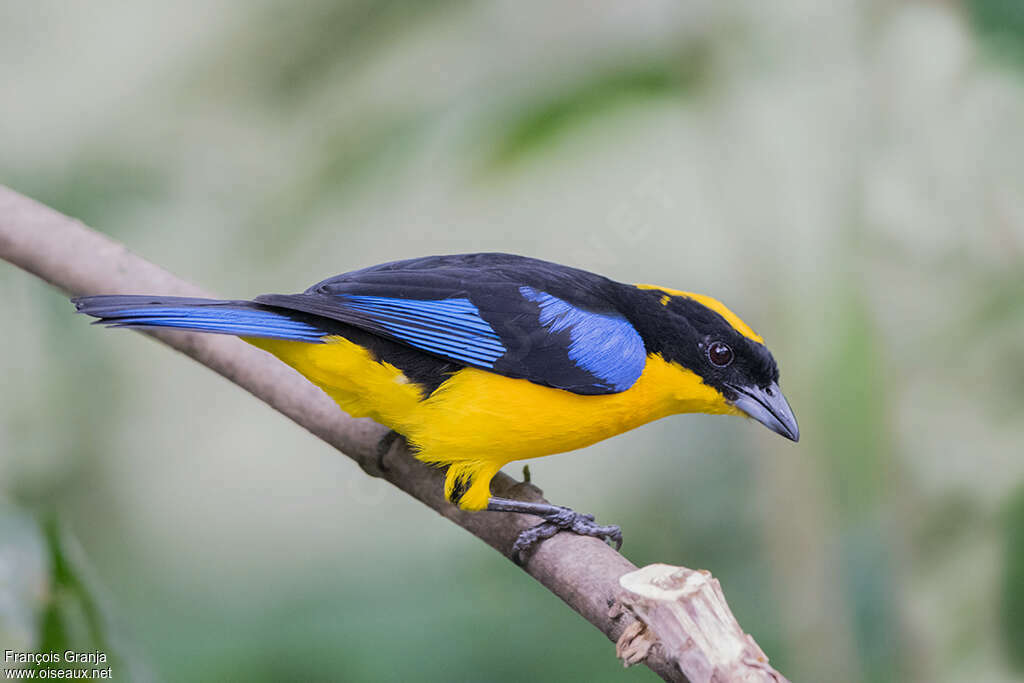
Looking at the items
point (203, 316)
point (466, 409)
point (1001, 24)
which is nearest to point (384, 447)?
point (466, 409)

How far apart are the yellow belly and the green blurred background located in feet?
3.11

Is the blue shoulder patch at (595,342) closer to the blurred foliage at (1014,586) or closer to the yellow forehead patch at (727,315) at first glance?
the yellow forehead patch at (727,315)

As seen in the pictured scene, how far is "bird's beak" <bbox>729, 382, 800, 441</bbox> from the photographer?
176 centimetres

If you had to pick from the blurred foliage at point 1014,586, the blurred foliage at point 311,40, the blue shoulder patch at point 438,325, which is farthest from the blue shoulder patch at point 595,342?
the blurred foliage at point 311,40

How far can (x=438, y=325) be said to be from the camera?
163 centimetres

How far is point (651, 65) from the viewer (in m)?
2.65

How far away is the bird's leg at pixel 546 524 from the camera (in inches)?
63.1

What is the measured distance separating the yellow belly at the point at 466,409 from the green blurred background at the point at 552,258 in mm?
948

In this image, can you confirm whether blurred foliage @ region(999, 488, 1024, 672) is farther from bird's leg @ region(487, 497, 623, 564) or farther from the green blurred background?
bird's leg @ region(487, 497, 623, 564)

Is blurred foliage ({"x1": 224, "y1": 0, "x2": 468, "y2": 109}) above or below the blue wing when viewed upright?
above

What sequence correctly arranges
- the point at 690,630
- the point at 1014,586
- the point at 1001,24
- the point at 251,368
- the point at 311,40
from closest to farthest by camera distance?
the point at 690,630 → the point at 251,368 → the point at 1014,586 → the point at 1001,24 → the point at 311,40

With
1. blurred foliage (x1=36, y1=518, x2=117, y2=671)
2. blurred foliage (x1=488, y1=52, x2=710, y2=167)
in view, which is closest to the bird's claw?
blurred foliage (x1=36, y1=518, x2=117, y2=671)

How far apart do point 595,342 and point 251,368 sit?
0.69m

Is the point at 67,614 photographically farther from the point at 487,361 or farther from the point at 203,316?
the point at 487,361
